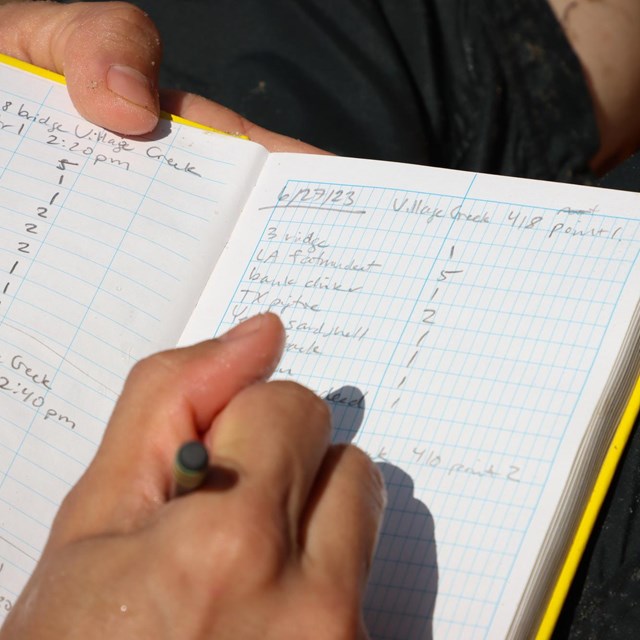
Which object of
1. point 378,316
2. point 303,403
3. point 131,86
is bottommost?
point 303,403

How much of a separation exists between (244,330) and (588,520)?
0.31 m

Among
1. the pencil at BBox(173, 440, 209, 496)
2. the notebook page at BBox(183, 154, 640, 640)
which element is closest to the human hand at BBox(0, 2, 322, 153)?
the notebook page at BBox(183, 154, 640, 640)

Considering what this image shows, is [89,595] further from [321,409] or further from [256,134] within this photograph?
[256,134]

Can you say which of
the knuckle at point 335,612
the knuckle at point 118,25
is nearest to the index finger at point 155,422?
the knuckle at point 335,612

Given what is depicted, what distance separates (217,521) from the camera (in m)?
0.48

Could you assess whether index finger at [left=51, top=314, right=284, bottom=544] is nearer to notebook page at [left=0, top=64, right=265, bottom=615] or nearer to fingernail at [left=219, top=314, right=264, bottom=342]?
fingernail at [left=219, top=314, right=264, bottom=342]

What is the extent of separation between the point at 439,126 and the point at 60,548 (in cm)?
88

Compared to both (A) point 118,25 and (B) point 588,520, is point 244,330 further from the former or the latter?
(A) point 118,25

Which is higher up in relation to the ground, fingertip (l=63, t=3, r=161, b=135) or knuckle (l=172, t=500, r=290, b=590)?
fingertip (l=63, t=3, r=161, b=135)

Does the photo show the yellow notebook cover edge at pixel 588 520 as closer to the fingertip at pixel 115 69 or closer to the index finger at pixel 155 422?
the index finger at pixel 155 422

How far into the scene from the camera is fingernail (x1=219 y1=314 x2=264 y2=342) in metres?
0.58

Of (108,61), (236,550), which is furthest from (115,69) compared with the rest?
(236,550)

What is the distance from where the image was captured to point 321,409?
565 millimetres

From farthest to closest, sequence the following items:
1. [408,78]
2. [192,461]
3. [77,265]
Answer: [408,78]
[77,265]
[192,461]
